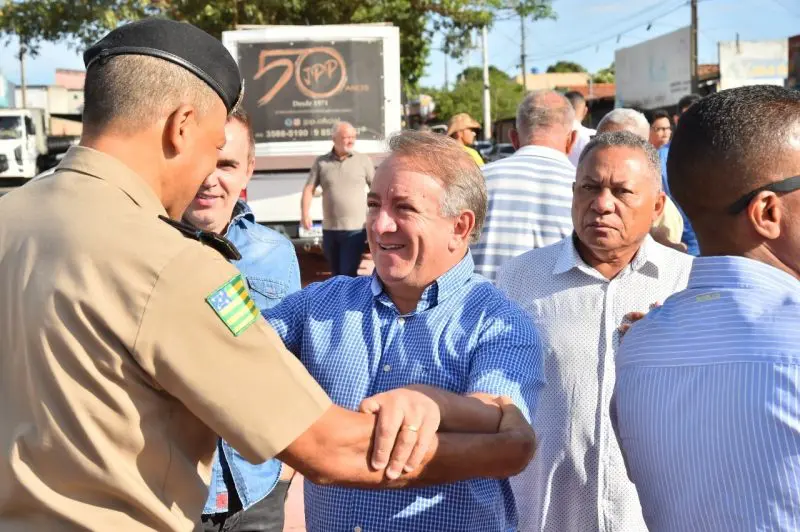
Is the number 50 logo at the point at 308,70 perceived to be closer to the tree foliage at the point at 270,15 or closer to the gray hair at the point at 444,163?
the tree foliage at the point at 270,15

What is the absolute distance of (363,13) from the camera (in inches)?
653

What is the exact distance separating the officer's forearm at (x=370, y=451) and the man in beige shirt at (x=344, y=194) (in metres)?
7.48

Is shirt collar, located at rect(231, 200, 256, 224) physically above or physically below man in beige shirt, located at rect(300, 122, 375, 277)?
above

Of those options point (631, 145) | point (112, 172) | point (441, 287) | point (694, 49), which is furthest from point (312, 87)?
point (694, 49)

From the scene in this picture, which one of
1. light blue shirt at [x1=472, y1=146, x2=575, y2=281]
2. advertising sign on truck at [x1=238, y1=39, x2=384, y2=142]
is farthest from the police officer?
advertising sign on truck at [x1=238, y1=39, x2=384, y2=142]

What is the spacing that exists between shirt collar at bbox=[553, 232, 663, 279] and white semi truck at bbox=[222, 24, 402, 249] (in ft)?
28.8

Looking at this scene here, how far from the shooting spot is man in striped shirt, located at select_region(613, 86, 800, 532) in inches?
59.4

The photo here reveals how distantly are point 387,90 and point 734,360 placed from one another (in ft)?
35.4

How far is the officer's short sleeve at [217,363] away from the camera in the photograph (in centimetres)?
155

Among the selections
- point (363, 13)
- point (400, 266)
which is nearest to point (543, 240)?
point (400, 266)

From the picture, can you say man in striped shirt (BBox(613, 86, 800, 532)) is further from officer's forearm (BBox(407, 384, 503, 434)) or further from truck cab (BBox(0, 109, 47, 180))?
truck cab (BBox(0, 109, 47, 180))

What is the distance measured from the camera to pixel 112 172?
67.3 inches

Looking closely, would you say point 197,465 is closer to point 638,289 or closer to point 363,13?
point 638,289

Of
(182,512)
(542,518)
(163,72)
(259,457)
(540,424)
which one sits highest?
(163,72)
